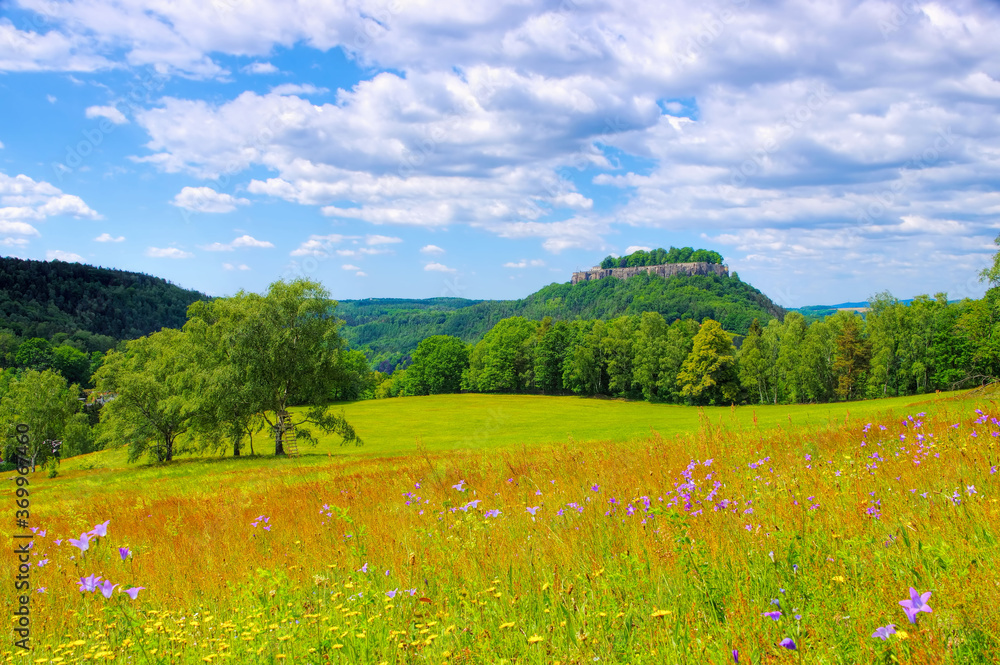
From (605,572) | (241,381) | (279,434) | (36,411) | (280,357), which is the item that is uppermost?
(280,357)

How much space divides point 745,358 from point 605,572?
81853 mm

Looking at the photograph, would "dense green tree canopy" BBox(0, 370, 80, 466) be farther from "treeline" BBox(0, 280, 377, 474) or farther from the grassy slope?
"treeline" BBox(0, 280, 377, 474)

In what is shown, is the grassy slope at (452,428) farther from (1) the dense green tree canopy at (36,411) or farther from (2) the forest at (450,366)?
(1) the dense green tree canopy at (36,411)

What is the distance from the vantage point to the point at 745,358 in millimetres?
78438

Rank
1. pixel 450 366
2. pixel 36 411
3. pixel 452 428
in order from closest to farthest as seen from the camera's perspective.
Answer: pixel 36 411 → pixel 452 428 → pixel 450 366

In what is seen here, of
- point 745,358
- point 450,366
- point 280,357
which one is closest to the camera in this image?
point 280,357

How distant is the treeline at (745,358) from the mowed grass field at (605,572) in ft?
195

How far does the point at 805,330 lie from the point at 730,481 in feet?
285

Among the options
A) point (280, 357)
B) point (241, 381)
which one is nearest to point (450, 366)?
point (280, 357)

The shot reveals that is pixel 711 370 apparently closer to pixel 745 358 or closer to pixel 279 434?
pixel 745 358

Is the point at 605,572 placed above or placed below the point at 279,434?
above

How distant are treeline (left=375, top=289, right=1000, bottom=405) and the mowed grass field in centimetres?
5955

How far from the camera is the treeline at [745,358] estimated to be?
6562 centimetres

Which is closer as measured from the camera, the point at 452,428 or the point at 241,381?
the point at 241,381
